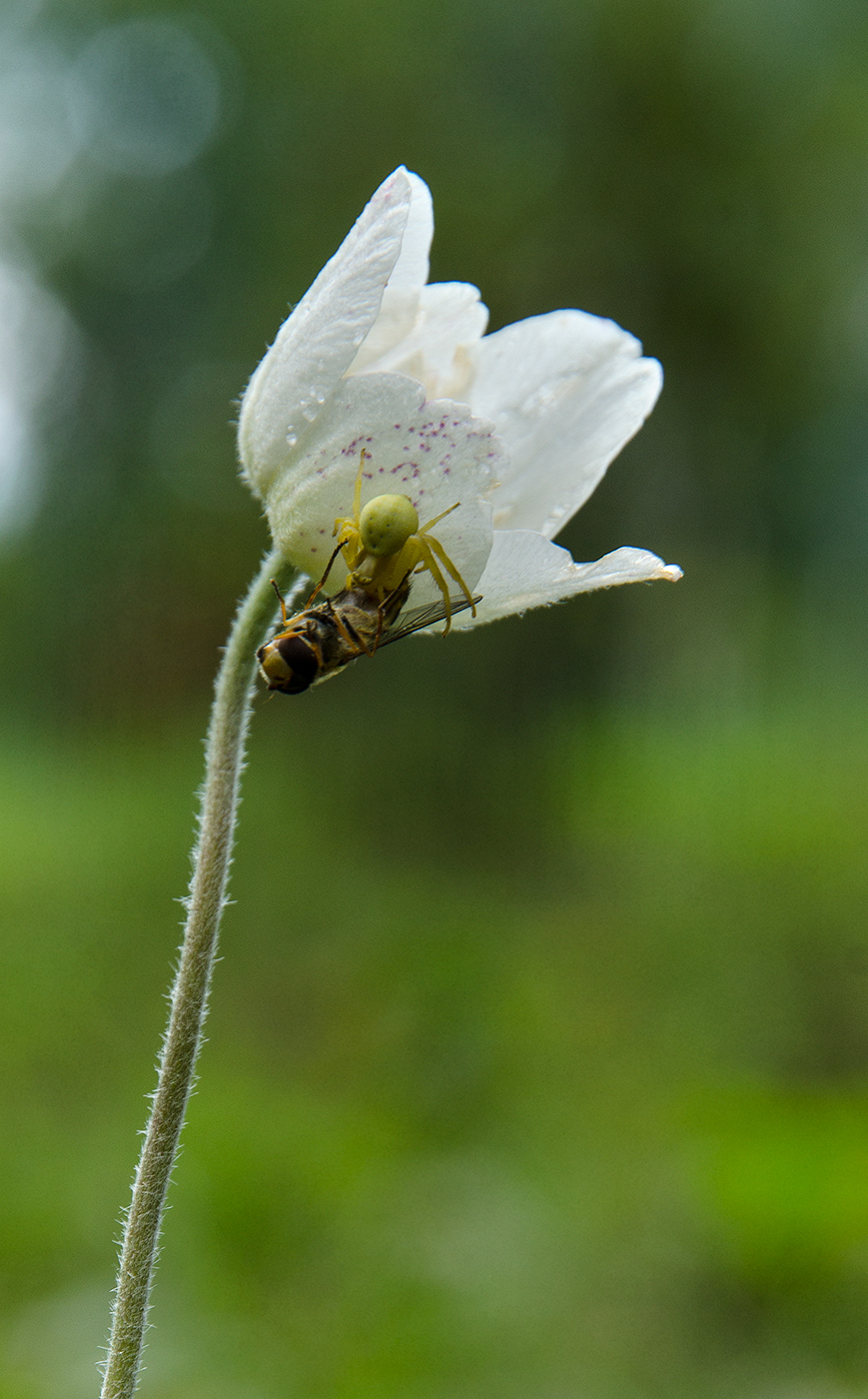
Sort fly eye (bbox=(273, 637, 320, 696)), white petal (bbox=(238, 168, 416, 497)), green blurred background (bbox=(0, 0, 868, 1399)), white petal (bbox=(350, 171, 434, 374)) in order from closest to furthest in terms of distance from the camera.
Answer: white petal (bbox=(238, 168, 416, 497))
white petal (bbox=(350, 171, 434, 374))
fly eye (bbox=(273, 637, 320, 696))
green blurred background (bbox=(0, 0, 868, 1399))

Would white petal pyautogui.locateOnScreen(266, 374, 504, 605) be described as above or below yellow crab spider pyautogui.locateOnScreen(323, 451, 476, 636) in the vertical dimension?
above

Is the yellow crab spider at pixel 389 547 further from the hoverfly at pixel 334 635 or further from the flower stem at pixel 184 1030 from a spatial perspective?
the flower stem at pixel 184 1030

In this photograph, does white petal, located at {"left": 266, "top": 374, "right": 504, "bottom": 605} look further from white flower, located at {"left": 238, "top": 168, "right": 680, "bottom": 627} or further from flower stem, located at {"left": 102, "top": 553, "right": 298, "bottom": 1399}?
flower stem, located at {"left": 102, "top": 553, "right": 298, "bottom": 1399}

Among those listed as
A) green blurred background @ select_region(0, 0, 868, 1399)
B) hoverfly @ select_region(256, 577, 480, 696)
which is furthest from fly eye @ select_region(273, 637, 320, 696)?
green blurred background @ select_region(0, 0, 868, 1399)

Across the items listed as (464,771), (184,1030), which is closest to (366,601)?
(184,1030)

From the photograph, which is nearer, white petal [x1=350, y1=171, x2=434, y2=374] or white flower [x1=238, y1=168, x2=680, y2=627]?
white flower [x1=238, y1=168, x2=680, y2=627]

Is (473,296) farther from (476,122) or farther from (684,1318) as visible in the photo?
(476,122)
